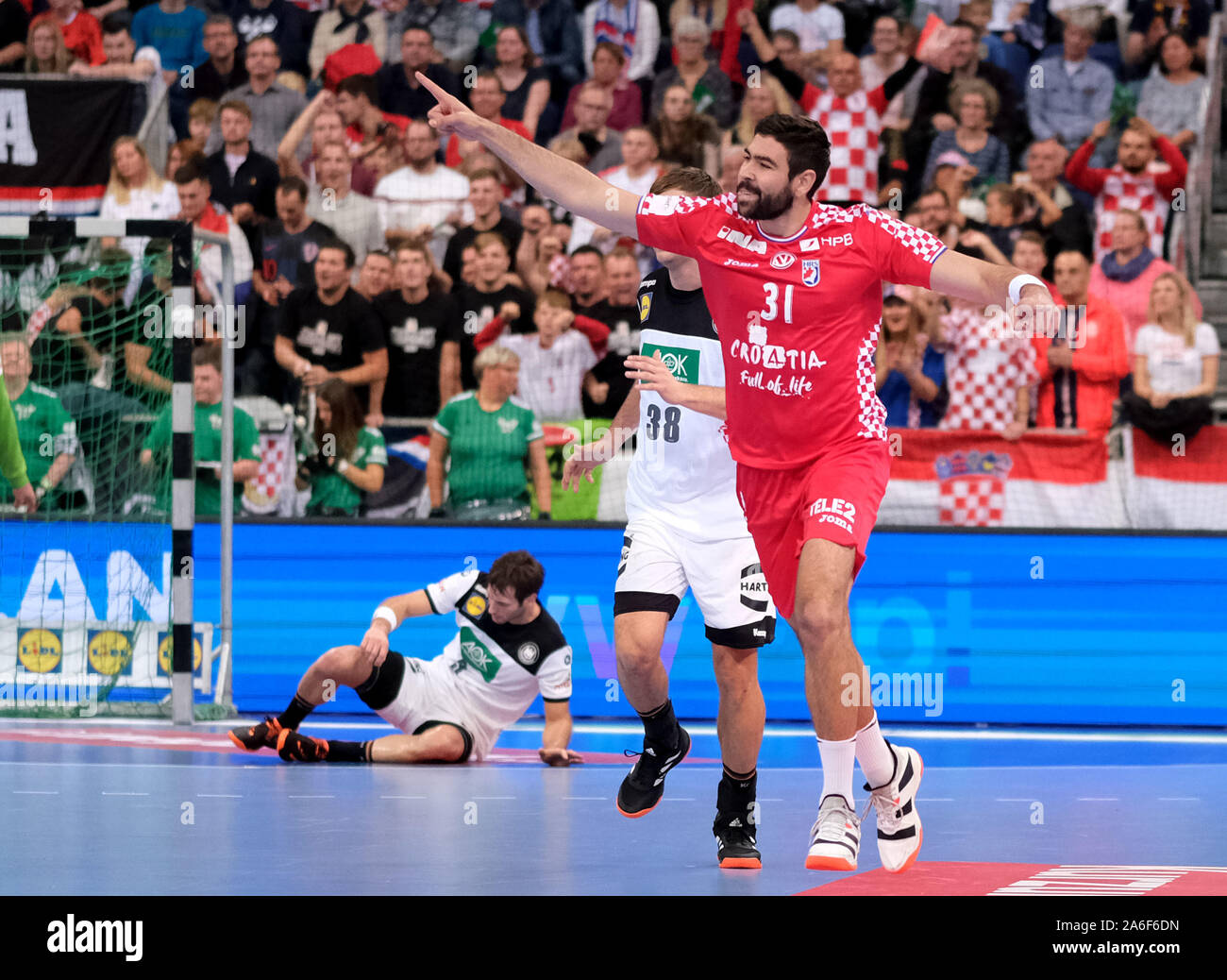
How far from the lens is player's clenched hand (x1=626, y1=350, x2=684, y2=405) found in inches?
255

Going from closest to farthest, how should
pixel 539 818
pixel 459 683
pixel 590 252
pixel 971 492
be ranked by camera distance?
pixel 539 818 < pixel 459 683 < pixel 971 492 < pixel 590 252

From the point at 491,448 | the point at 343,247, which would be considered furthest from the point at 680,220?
the point at 343,247

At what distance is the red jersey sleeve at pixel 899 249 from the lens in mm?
6109

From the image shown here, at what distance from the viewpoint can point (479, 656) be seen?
395 inches

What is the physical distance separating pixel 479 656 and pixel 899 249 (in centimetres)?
466

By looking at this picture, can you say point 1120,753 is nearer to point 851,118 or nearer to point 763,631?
point 763,631

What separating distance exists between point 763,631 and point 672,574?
463mm

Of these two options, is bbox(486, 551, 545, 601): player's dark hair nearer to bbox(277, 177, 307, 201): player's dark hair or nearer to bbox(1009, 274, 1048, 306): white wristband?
bbox(1009, 274, 1048, 306): white wristband

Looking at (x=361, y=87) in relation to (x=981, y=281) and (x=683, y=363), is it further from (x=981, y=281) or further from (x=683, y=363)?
(x=981, y=281)

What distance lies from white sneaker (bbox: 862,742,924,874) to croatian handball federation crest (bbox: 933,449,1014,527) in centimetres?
571

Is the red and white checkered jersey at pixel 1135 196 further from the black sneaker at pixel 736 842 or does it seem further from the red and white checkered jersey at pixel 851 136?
the black sneaker at pixel 736 842
